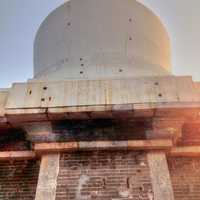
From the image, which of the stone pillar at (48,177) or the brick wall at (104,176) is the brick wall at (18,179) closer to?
the stone pillar at (48,177)

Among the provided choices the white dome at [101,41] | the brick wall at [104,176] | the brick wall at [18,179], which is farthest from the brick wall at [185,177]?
the brick wall at [18,179]

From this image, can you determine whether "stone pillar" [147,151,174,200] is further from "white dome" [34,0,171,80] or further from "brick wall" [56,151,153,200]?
"white dome" [34,0,171,80]

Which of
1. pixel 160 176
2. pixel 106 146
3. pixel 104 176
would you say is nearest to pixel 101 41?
pixel 106 146

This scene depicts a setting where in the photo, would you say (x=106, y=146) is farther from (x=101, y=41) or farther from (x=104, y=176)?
(x=101, y=41)

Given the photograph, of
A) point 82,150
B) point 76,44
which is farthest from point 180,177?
point 76,44

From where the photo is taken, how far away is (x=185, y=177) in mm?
4289

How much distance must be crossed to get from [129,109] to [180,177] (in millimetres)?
1218

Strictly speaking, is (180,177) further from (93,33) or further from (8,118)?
(93,33)

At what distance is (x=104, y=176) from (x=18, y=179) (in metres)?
1.29

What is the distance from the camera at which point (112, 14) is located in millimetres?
6707

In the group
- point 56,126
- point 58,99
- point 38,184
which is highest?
point 58,99

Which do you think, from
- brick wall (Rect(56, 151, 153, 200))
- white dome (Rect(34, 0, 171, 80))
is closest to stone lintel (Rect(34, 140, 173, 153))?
brick wall (Rect(56, 151, 153, 200))

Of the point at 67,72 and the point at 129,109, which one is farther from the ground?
the point at 67,72

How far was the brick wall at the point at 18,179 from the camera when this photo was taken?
4258 millimetres
